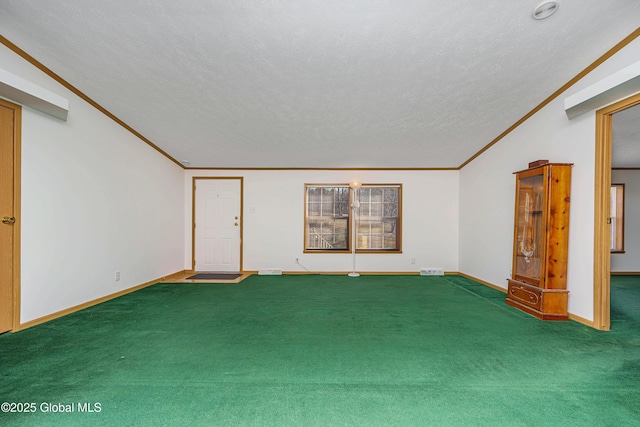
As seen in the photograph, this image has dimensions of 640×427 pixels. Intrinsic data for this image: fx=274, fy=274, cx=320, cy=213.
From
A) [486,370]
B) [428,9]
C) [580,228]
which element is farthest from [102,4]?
[580,228]

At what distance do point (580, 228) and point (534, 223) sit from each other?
0.43 m

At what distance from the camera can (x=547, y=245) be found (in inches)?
120

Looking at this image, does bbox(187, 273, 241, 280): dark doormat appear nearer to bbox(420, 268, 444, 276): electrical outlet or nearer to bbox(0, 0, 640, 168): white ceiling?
bbox(0, 0, 640, 168): white ceiling

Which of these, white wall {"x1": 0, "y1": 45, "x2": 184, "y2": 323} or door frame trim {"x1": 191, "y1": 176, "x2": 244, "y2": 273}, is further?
door frame trim {"x1": 191, "y1": 176, "x2": 244, "y2": 273}

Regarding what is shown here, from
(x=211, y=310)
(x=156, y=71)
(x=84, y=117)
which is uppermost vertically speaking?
(x=156, y=71)

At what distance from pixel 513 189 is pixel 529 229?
0.84m

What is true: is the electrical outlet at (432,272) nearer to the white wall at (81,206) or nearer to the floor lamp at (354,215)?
the floor lamp at (354,215)

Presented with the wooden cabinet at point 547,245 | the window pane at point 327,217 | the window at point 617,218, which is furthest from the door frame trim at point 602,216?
the window at point 617,218

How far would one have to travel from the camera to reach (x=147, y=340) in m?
2.42

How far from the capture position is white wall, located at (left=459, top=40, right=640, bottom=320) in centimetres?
287

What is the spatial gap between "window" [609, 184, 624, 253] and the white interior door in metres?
7.64

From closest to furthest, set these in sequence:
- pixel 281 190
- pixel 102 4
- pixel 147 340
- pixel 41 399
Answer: pixel 41 399 → pixel 102 4 → pixel 147 340 → pixel 281 190

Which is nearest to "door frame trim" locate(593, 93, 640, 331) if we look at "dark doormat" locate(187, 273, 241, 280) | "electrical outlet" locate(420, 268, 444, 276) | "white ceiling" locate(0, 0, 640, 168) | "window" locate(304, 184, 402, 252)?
"white ceiling" locate(0, 0, 640, 168)

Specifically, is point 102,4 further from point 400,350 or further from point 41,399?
point 400,350
